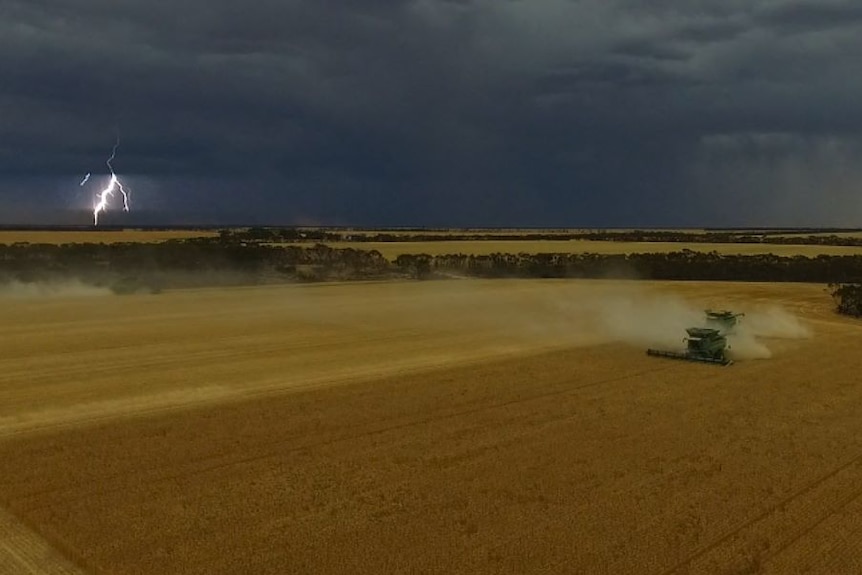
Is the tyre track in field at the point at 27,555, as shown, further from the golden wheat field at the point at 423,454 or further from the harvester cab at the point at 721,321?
the harvester cab at the point at 721,321

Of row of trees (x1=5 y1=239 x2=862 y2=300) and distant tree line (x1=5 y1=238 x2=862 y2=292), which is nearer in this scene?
distant tree line (x1=5 y1=238 x2=862 y2=292)

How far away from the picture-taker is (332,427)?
14.3 m

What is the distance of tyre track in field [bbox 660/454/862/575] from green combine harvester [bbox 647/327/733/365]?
8.66 metres

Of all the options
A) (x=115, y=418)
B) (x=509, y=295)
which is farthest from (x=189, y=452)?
(x=509, y=295)

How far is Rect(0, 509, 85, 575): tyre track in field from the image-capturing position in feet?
27.4

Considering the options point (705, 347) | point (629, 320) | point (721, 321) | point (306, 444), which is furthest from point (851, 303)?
point (306, 444)

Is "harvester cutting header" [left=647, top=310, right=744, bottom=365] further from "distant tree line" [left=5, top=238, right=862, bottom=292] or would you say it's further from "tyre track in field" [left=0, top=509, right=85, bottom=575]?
"distant tree line" [left=5, top=238, right=862, bottom=292]

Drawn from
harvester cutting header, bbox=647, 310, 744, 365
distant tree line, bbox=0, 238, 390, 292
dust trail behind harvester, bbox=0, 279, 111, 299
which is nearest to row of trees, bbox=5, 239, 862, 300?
distant tree line, bbox=0, 238, 390, 292

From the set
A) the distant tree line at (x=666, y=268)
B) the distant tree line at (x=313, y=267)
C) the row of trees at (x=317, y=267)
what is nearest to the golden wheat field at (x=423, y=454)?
the distant tree line at (x=313, y=267)

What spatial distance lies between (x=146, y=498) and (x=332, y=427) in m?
4.28

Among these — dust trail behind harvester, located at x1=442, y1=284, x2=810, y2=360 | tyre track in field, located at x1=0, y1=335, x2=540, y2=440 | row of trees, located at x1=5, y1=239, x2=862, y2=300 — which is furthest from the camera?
row of trees, located at x1=5, y1=239, x2=862, y2=300

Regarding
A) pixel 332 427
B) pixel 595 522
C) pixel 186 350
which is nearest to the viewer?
pixel 595 522

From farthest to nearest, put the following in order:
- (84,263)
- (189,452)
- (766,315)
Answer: (84,263), (766,315), (189,452)

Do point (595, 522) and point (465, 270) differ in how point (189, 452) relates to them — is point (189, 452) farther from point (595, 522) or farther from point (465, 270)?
point (465, 270)
